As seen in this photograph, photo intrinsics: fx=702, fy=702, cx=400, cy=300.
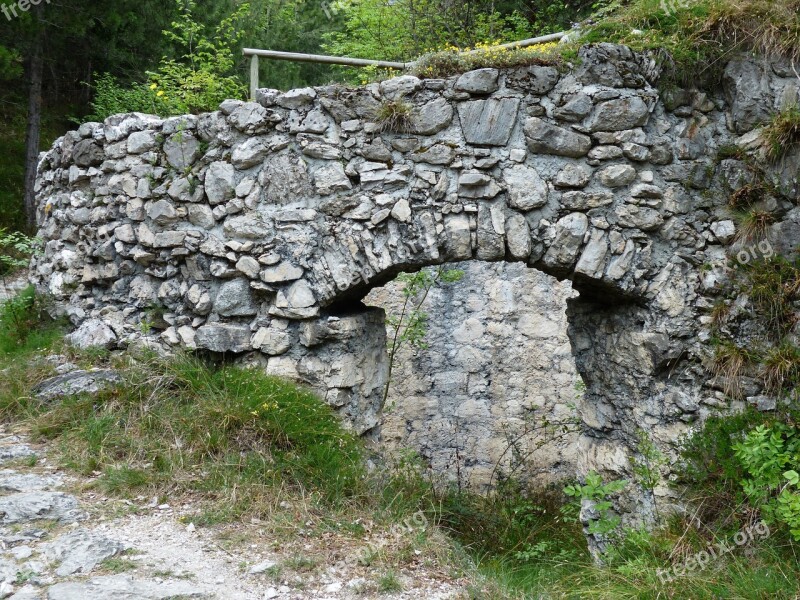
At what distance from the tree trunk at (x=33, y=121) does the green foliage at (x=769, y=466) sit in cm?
1048

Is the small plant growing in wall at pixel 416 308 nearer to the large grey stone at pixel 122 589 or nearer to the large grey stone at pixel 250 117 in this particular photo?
the large grey stone at pixel 250 117

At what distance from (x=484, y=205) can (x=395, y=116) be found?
0.77 meters

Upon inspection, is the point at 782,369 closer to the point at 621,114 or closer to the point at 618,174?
the point at 618,174

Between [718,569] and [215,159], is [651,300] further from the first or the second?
[215,159]

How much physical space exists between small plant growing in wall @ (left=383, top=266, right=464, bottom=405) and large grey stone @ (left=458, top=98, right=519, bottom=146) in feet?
9.89

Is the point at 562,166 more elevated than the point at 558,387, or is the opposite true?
the point at 562,166

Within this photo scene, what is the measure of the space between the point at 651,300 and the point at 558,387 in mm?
3344

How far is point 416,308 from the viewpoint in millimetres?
7551

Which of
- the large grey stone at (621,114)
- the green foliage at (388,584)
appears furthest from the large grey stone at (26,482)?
the large grey stone at (621,114)

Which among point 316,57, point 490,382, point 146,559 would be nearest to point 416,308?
point 490,382

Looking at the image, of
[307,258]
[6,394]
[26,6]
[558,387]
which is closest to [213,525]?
[307,258]

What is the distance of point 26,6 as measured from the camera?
885 centimetres

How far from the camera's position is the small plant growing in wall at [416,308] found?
24.0 ft

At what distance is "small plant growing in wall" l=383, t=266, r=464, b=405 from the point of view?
732cm
